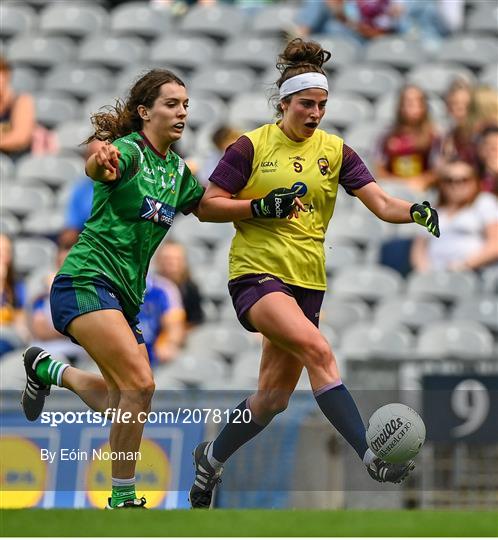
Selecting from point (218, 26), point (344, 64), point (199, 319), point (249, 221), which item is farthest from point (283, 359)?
point (218, 26)

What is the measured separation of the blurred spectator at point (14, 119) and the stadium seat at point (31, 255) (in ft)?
4.68

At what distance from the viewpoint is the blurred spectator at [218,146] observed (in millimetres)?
12766

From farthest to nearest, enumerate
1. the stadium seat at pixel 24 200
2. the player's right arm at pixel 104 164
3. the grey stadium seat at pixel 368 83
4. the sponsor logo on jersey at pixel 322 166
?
the grey stadium seat at pixel 368 83 → the stadium seat at pixel 24 200 → the sponsor logo on jersey at pixel 322 166 → the player's right arm at pixel 104 164

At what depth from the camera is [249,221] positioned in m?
7.07

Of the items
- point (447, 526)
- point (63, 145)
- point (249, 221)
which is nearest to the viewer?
point (447, 526)

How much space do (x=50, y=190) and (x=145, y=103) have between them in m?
7.08

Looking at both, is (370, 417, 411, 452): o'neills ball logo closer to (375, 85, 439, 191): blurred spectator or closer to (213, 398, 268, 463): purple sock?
(213, 398, 268, 463): purple sock

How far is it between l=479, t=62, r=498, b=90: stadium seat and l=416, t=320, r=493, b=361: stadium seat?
9.55ft

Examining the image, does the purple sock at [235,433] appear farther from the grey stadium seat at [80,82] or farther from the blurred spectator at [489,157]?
the grey stadium seat at [80,82]

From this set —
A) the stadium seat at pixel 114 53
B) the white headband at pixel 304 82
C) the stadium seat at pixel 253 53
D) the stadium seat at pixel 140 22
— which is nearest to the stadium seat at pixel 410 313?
the stadium seat at pixel 253 53

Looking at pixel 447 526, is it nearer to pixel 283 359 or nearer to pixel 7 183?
pixel 283 359

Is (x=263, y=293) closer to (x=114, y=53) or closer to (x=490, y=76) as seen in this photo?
(x=490, y=76)

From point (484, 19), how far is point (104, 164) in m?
8.68

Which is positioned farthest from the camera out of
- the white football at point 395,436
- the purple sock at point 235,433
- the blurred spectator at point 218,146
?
the blurred spectator at point 218,146
